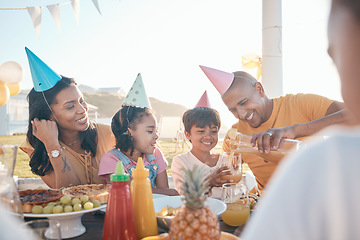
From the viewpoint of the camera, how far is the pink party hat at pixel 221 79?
98.4 inches

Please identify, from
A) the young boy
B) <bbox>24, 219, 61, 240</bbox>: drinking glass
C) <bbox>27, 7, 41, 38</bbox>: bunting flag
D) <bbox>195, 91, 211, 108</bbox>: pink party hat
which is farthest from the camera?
<bbox>27, 7, 41, 38</bbox>: bunting flag

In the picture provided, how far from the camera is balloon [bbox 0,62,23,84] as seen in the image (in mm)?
4879

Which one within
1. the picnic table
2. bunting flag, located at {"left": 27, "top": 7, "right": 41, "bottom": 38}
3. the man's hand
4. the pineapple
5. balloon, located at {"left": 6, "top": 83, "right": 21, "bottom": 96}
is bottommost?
the picnic table

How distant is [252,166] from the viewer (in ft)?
8.37

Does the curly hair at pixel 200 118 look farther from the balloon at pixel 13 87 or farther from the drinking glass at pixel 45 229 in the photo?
the balloon at pixel 13 87

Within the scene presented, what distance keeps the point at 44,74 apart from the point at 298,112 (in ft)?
6.74

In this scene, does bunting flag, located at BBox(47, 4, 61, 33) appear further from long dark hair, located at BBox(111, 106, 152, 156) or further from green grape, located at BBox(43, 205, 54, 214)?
green grape, located at BBox(43, 205, 54, 214)

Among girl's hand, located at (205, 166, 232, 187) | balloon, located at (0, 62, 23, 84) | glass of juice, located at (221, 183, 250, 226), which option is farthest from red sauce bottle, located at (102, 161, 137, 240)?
balloon, located at (0, 62, 23, 84)

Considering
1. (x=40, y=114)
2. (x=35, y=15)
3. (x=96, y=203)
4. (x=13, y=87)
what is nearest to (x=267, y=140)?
(x=96, y=203)

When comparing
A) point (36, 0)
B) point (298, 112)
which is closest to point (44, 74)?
point (298, 112)

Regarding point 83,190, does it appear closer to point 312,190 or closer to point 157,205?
point 157,205

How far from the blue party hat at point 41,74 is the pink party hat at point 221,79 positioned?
126cm

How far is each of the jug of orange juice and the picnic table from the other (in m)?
0.15

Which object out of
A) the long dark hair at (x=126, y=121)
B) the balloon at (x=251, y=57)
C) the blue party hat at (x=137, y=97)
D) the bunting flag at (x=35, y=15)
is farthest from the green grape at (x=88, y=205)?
the balloon at (x=251, y=57)
